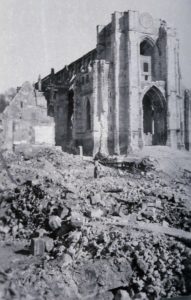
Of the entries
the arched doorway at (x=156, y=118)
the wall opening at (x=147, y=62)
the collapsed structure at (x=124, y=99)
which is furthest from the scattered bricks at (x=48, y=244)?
the wall opening at (x=147, y=62)

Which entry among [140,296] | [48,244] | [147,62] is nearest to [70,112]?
[147,62]

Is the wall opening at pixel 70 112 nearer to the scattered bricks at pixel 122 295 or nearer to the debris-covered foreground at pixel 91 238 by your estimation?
the debris-covered foreground at pixel 91 238

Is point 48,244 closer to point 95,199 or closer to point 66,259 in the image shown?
point 66,259

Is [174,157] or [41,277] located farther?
[174,157]

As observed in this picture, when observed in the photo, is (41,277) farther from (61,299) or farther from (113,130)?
(113,130)

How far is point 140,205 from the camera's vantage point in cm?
1577

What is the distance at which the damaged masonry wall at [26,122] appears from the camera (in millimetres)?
28359

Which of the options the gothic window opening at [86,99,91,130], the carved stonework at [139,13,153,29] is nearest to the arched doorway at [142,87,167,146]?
the gothic window opening at [86,99,91,130]

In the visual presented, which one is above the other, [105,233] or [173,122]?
[173,122]

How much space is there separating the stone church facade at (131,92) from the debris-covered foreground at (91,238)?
9.64m

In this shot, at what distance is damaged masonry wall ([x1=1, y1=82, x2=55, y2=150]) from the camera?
28.4 m

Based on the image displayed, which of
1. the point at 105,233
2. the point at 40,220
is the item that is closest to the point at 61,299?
the point at 105,233

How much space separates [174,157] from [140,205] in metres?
11.2

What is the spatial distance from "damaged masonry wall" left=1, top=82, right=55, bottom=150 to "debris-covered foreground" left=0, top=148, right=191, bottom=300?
8.39m
